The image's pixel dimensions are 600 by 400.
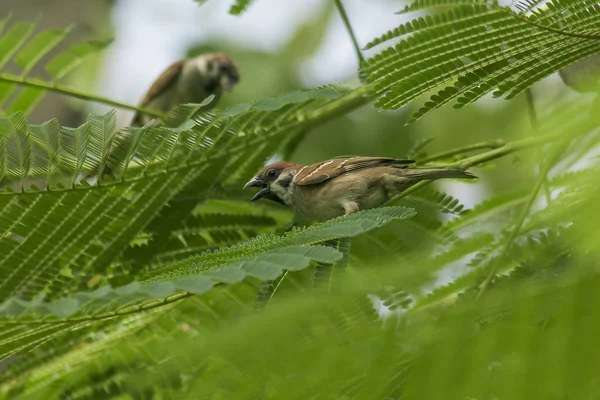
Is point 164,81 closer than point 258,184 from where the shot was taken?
No

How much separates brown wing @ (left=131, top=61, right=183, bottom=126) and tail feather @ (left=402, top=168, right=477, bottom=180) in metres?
4.30

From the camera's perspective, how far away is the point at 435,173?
9.30ft

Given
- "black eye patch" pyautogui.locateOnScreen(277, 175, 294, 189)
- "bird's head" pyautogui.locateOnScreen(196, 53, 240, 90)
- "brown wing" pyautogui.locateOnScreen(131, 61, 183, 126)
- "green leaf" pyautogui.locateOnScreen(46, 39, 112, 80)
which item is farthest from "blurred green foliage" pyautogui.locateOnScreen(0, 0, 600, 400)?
"brown wing" pyautogui.locateOnScreen(131, 61, 183, 126)

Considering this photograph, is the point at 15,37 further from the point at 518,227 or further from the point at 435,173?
the point at 518,227

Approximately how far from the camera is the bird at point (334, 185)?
3.26 m

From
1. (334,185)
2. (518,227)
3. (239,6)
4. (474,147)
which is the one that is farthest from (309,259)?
(239,6)

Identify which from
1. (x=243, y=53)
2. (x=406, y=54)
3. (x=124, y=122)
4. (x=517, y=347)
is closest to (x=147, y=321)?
(x=406, y=54)

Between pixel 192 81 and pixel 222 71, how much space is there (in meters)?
0.42

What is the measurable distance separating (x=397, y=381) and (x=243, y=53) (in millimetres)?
7014

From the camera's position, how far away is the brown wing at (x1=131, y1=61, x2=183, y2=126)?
6949 millimetres

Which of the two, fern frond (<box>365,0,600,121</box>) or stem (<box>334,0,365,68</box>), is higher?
stem (<box>334,0,365,68</box>)

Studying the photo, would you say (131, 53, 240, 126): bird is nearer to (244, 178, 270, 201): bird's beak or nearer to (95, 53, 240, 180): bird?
(95, 53, 240, 180): bird

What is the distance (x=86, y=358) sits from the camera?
2938 millimetres

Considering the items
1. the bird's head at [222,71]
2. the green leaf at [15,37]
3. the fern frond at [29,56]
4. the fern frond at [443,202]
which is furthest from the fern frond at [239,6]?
the bird's head at [222,71]
